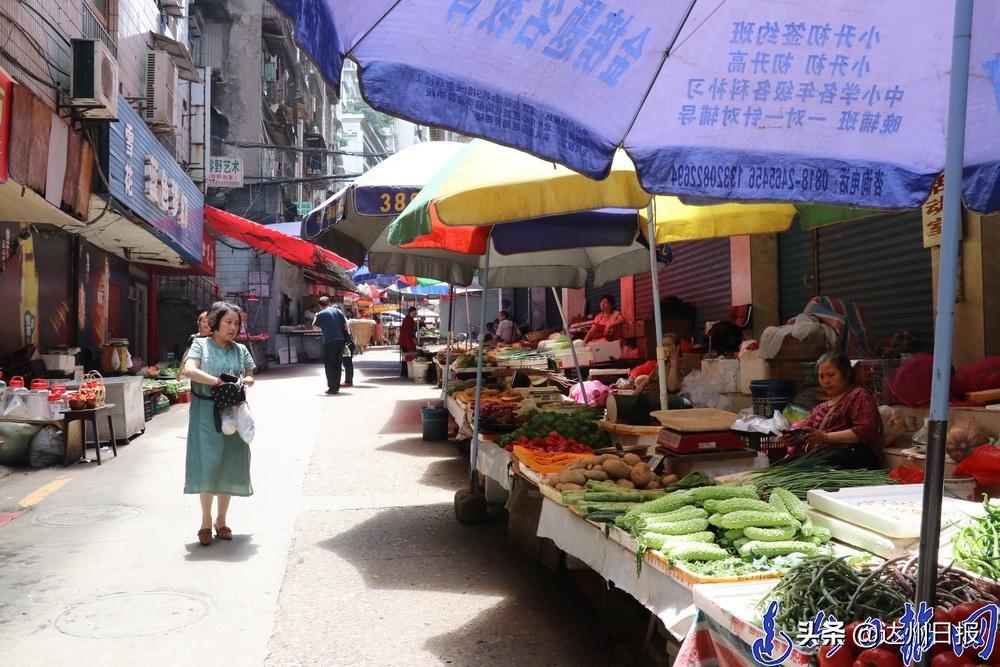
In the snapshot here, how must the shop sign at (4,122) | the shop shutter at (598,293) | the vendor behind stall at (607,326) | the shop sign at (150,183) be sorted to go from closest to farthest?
1. the shop sign at (4,122)
2. the vendor behind stall at (607,326)
3. the shop sign at (150,183)
4. the shop shutter at (598,293)

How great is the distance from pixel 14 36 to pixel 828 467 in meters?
10.6

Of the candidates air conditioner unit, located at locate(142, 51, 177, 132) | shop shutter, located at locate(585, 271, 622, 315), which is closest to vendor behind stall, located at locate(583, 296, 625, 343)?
shop shutter, located at locate(585, 271, 622, 315)

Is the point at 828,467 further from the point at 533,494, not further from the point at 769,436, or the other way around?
the point at 533,494

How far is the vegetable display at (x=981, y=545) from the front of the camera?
259cm

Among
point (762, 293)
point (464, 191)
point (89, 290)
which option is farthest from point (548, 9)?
point (89, 290)

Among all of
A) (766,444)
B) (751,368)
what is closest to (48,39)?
(751,368)

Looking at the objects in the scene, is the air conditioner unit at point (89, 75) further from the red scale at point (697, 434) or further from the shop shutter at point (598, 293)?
the red scale at point (697, 434)

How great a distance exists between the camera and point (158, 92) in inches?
644

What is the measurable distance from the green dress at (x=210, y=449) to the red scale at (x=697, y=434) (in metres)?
3.39

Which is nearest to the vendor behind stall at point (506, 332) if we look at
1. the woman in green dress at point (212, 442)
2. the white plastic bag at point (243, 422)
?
the woman in green dress at point (212, 442)

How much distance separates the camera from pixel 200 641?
4262mm

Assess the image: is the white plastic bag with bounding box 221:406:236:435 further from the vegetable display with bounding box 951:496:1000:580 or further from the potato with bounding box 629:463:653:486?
the vegetable display with bounding box 951:496:1000:580

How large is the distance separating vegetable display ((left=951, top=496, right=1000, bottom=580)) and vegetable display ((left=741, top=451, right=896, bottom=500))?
1.19m

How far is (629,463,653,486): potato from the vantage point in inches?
182
